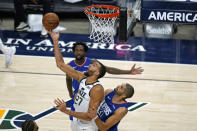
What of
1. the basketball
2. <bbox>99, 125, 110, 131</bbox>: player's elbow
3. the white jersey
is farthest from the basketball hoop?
<bbox>99, 125, 110, 131</bbox>: player's elbow

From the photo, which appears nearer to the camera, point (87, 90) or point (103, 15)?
point (87, 90)

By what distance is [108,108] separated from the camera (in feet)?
14.9

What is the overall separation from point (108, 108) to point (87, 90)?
40 centimetres

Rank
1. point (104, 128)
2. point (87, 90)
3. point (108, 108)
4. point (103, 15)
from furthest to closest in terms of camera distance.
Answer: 1. point (103, 15)
2. point (108, 108)
3. point (104, 128)
4. point (87, 90)

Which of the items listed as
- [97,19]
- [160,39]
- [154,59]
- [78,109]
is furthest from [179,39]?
[78,109]

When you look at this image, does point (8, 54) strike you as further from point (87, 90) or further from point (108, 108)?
point (87, 90)

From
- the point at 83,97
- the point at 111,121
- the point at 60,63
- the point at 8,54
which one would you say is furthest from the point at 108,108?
the point at 8,54

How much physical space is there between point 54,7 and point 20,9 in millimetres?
962

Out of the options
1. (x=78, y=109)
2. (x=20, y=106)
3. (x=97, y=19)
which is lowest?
(x=20, y=106)

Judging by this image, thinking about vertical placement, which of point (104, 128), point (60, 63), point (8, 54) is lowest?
point (104, 128)

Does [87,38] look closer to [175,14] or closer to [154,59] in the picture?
[154,59]

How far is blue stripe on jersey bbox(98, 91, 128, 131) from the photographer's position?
448cm

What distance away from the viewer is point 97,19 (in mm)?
6176

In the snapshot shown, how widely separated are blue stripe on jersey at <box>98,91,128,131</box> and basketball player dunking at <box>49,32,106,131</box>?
0.18 metres
